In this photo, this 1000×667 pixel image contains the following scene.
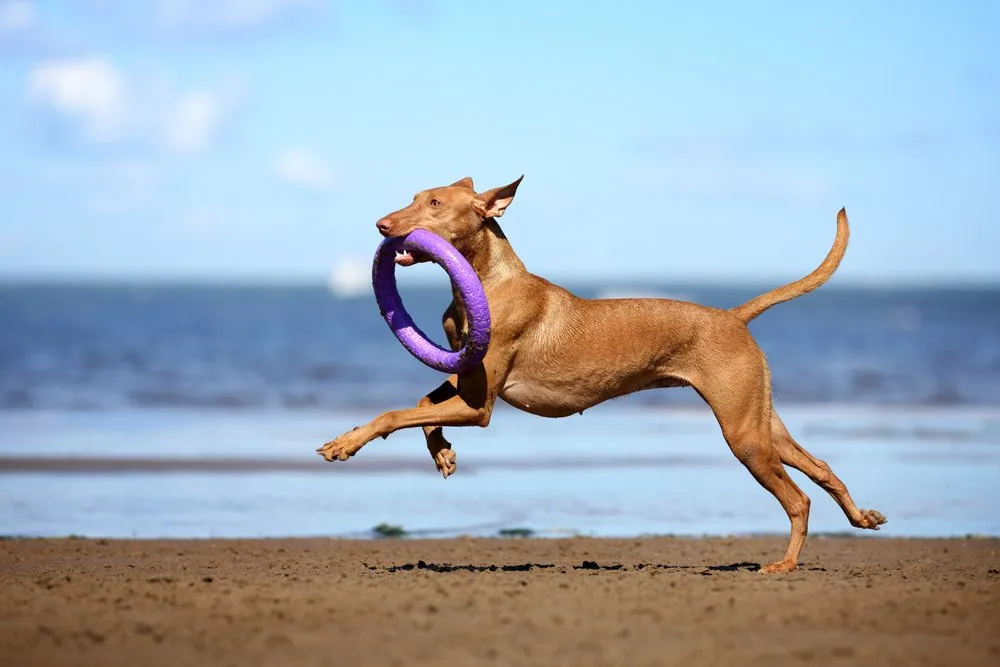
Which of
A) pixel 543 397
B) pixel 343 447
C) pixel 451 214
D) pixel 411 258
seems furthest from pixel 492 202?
pixel 343 447

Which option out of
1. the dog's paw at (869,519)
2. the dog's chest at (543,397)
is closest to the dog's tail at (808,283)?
the dog's chest at (543,397)

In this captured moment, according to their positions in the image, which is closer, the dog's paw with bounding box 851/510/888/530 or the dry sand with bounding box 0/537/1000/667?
the dry sand with bounding box 0/537/1000/667

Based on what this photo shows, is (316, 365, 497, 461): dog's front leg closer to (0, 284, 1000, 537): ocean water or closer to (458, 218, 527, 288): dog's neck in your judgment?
(458, 218, 527, 288): dog's neck

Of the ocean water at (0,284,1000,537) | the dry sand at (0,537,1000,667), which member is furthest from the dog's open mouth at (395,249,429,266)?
the ocean water at (0,284,1000,537)

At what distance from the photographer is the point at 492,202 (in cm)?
895

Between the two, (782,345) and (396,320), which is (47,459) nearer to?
(396,320)

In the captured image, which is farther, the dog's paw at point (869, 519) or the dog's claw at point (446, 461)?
the dog's paw at point (869, 519)

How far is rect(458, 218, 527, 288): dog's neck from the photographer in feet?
29.4

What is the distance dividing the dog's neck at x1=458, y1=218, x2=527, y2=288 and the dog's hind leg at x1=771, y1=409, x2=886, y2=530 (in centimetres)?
212

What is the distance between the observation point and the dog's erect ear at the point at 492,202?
889cm

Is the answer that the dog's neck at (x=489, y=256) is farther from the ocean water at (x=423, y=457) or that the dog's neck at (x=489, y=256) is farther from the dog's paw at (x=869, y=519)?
the ocean water at (x=423, y=457)

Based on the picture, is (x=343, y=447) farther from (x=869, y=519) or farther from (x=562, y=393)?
(x=869, y=519)

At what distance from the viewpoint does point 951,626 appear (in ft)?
21.8

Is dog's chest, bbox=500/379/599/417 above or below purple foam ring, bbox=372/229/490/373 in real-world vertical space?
below
